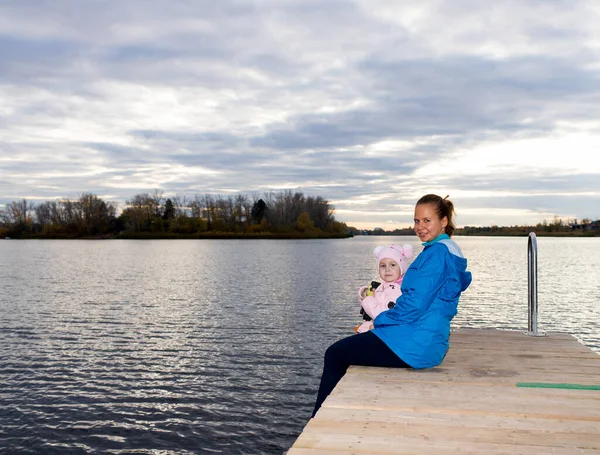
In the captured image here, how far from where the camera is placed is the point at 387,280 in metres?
5.90

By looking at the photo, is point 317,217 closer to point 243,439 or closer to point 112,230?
point 112,230

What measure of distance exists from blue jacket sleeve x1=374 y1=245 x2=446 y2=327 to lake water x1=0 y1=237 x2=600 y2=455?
4342 mm

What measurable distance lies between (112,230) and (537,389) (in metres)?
149

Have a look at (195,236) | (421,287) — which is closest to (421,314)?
(421,287)

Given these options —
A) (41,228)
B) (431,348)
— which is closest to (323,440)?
(431,348)

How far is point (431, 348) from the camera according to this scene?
470 centimetres

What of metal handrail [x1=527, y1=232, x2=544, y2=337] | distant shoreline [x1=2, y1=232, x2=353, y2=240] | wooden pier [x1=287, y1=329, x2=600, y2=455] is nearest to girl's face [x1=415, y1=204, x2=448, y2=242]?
wooden pier [x1=287, y1=329, x2=600, y2=455]

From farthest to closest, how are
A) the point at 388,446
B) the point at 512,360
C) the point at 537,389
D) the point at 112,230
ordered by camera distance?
the point at 112,230 < the point at 512,360 < the point at 537,389 < the point at 388,446

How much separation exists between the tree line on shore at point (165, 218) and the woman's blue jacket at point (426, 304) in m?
133

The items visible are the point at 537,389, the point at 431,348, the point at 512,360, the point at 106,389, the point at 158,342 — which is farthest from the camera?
the point at 158,342

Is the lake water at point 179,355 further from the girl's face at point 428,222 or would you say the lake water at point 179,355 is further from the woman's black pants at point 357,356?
the girl's face at point 428,222

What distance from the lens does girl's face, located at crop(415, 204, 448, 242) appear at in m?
4.76

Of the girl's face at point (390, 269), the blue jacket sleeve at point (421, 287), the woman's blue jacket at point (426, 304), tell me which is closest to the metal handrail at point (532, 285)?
the girl's face at point (390, 269)

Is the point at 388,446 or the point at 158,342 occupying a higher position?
the point at 388,446
